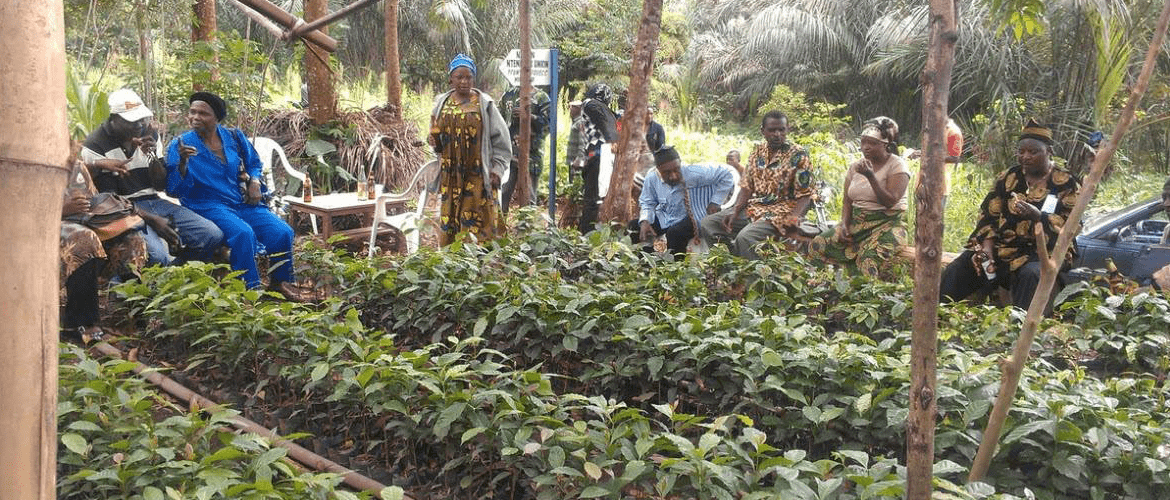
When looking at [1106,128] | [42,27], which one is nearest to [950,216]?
[1106,128]

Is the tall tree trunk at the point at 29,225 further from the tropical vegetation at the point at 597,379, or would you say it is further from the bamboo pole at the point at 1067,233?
the bamboo pole at the point at 1067,233

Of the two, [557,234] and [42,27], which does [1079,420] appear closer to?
[42,27]

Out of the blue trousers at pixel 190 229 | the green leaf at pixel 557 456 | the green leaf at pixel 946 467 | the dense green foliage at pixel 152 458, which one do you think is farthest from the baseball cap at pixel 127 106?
the green leaf at pixel 946 467

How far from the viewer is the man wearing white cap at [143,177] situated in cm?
589

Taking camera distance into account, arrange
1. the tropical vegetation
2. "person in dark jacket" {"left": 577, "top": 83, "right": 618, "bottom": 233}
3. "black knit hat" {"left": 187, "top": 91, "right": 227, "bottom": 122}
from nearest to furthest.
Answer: the tropical vegetation < "black knit hat" {"left": 187, "top": 91, "right": 227, "bottom": 122} < "person in dark jacket" {"left": 577, "top": 83, "right": 618, "bottom": 233}

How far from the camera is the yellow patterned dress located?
7.07 m

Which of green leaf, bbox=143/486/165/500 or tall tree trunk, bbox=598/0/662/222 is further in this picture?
tall tree trunk, bbox=598/0/662/222

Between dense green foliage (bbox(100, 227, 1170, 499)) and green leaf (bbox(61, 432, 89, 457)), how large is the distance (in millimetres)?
893

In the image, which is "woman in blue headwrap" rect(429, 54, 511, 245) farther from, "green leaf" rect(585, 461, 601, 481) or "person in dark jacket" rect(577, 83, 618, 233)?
"green leaf" rect(585, 461, 601, 481)

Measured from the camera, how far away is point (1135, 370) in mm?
4352

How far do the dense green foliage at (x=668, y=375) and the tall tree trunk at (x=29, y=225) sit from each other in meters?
1.72

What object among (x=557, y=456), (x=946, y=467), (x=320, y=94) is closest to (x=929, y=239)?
(x=946, y=467)

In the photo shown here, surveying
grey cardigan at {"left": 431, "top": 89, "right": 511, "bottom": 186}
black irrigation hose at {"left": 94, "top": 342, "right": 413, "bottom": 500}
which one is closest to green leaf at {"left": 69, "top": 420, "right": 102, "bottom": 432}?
black irrigation hose at {"left": 94, "top": 342, "right": 413, "bottom": 500}

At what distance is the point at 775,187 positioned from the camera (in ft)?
23.0
